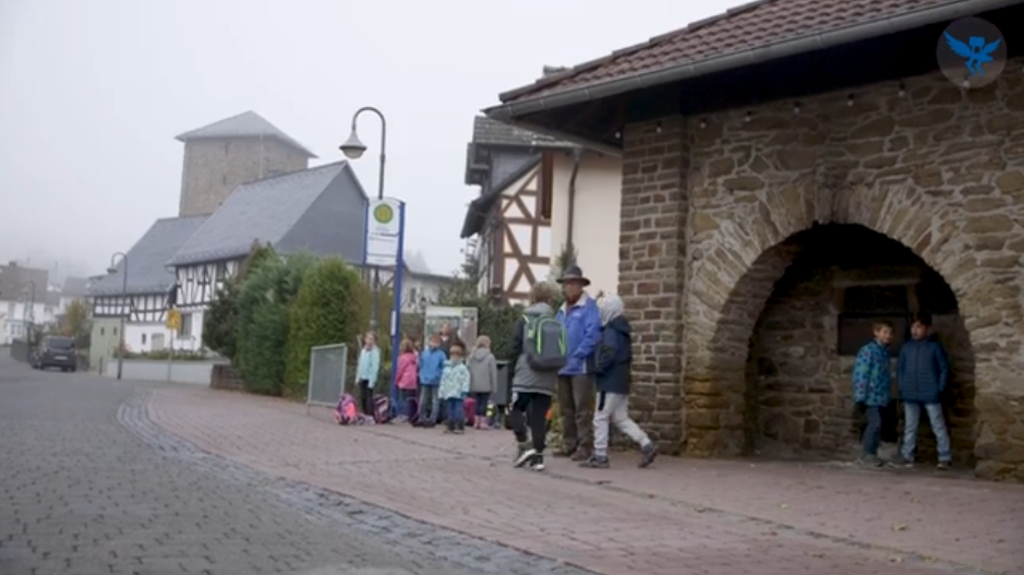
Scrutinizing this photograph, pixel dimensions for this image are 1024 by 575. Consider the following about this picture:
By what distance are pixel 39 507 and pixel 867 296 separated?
8.55 m

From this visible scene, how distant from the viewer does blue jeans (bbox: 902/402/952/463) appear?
11.0m

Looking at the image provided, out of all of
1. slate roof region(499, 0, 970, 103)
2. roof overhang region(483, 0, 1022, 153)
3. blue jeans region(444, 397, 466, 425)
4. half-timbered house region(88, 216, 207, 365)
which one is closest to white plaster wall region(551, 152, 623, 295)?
blue jeans region(444, 397, 466, 425)

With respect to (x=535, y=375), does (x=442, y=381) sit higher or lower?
lower

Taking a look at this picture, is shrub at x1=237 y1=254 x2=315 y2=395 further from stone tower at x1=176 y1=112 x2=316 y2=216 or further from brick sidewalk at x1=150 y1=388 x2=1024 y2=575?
stone tower at x1=176 y1=112 x2=316 y2=216

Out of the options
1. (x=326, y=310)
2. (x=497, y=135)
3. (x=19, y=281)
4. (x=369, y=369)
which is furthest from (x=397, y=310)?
(x=19, y=281)

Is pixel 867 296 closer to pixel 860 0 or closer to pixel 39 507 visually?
pixel 860 0

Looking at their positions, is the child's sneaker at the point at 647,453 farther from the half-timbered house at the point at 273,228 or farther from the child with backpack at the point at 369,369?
the half-timbered house at the point at 273,228

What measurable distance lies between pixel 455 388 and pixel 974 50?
9.23m

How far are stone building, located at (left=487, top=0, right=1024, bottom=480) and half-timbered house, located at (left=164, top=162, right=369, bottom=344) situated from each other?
44.6 m

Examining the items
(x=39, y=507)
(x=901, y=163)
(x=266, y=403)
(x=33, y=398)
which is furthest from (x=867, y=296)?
(x=33, y=398)

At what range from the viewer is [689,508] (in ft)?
28.0

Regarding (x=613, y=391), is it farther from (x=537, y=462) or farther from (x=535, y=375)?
(x=537, y=462)

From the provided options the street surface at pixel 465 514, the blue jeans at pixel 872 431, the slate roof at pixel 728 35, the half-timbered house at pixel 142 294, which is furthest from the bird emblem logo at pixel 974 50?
the half-timbered house at pixel 142 294

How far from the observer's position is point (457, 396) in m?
17.0
